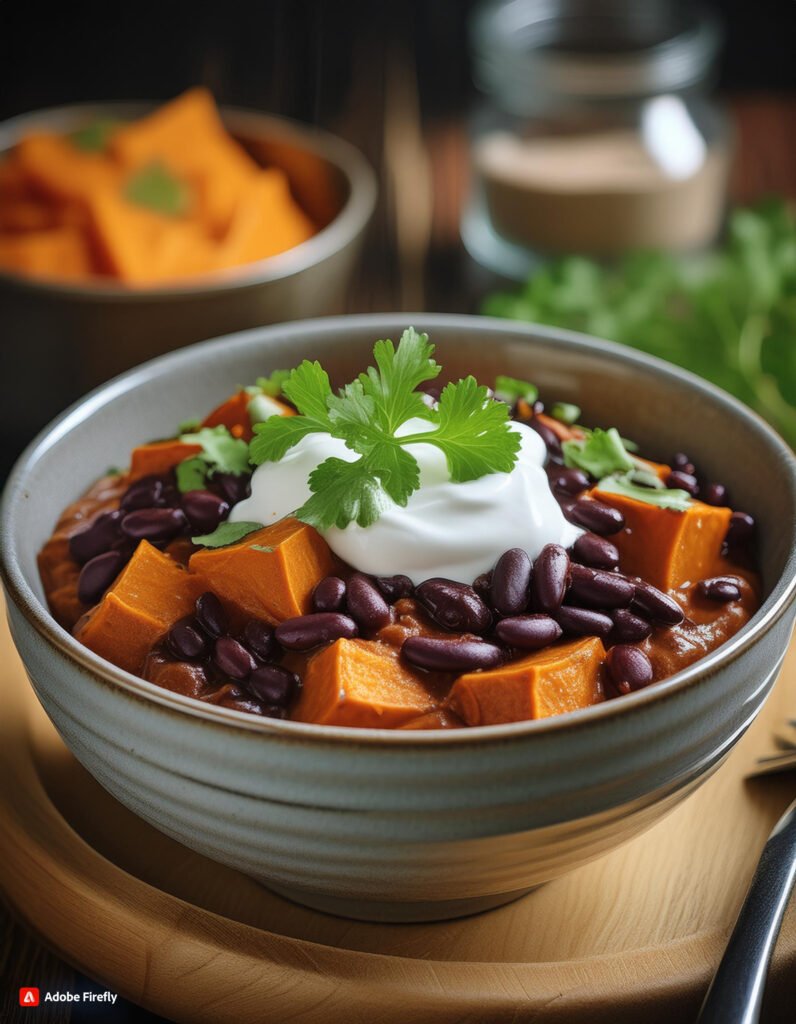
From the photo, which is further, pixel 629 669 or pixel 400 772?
pixel 629 669

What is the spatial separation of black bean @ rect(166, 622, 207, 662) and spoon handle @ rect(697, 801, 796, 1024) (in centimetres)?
106

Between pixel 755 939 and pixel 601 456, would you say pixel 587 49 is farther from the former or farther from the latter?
pixel 755 939

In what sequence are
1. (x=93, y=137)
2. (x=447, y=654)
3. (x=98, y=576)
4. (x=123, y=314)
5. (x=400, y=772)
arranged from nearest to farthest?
(x=400, y=772) < (x=447, y=654) < (x=98, y=576) < (x=123, y=314) < (x=93, y=137)

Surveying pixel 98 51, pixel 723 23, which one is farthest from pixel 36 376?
pixel 723 23

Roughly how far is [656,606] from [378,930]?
2.61ft

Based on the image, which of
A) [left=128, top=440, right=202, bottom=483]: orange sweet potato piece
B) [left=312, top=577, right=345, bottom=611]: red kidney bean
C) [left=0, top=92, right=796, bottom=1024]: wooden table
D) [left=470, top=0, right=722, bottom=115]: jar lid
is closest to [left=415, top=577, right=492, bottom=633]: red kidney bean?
[left=312, top=577, right=345, bottom=611]: red kidney bean

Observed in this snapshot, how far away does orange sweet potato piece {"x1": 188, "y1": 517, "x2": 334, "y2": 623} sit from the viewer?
237 cm

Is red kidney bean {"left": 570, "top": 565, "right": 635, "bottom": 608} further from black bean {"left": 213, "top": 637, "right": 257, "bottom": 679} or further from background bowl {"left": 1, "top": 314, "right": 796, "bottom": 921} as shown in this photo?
black bean {"left": 213, "top": 637, "right": 257, "bottom": 679}

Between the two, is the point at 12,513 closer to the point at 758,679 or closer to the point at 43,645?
the point at 43,645

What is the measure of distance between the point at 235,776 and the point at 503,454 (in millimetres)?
865

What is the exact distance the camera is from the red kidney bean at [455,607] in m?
2.31

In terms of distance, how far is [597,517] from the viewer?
2.58 m

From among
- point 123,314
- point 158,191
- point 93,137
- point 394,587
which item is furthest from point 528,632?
point 93,137

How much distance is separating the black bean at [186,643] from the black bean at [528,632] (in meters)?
0.55
